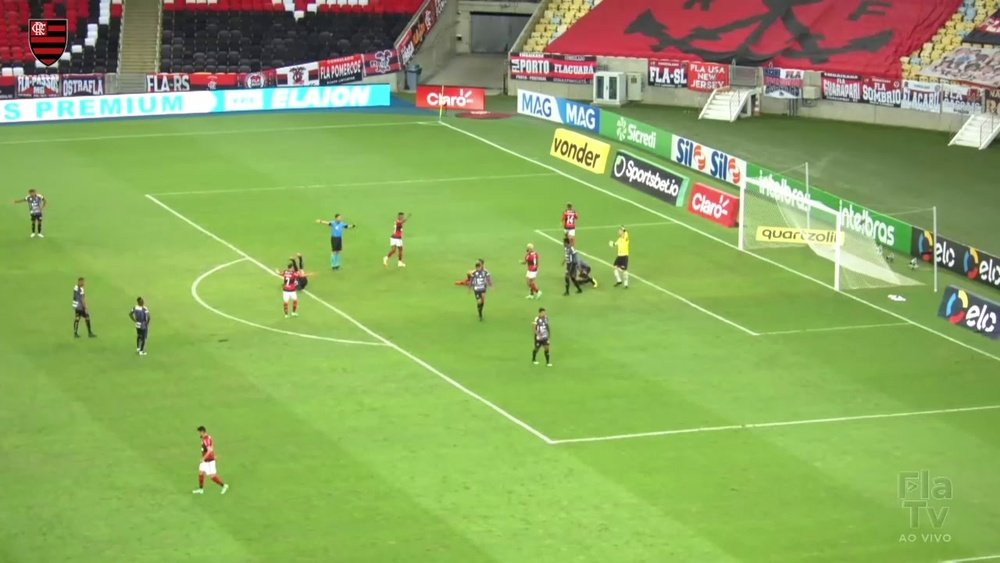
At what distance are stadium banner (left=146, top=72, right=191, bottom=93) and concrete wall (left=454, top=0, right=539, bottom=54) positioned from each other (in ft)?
55.2

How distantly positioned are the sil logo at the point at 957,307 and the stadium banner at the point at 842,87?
30686mm

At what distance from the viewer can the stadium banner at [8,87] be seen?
77.7 metres

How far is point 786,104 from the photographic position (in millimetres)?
76125

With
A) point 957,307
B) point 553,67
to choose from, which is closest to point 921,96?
point 553,67

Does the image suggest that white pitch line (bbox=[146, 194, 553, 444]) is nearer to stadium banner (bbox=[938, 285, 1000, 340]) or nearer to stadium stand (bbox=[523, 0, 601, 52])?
stadium banner (bbox=[938, 285, 1000, 340])

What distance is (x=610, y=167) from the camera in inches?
2480

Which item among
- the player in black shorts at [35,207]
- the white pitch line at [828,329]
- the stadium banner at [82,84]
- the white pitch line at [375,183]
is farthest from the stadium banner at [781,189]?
the stadium banner at [82,84]

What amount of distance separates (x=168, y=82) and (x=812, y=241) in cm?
3928

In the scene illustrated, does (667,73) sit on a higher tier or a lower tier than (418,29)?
lower

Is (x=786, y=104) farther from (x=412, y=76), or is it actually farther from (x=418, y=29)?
(x=418, y=29)

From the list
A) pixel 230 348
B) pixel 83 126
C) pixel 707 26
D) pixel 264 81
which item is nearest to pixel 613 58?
pixel 707 26

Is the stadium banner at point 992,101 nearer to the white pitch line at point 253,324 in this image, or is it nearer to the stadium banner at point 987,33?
the stadium banner at point 987,33

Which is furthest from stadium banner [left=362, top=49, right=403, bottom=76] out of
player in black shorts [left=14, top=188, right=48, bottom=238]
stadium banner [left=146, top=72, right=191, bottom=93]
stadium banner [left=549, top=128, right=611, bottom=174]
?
player in black shorts [left=14, top=188, right=48, bottom=238]

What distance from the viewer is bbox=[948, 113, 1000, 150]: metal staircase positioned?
67000 millimetres
